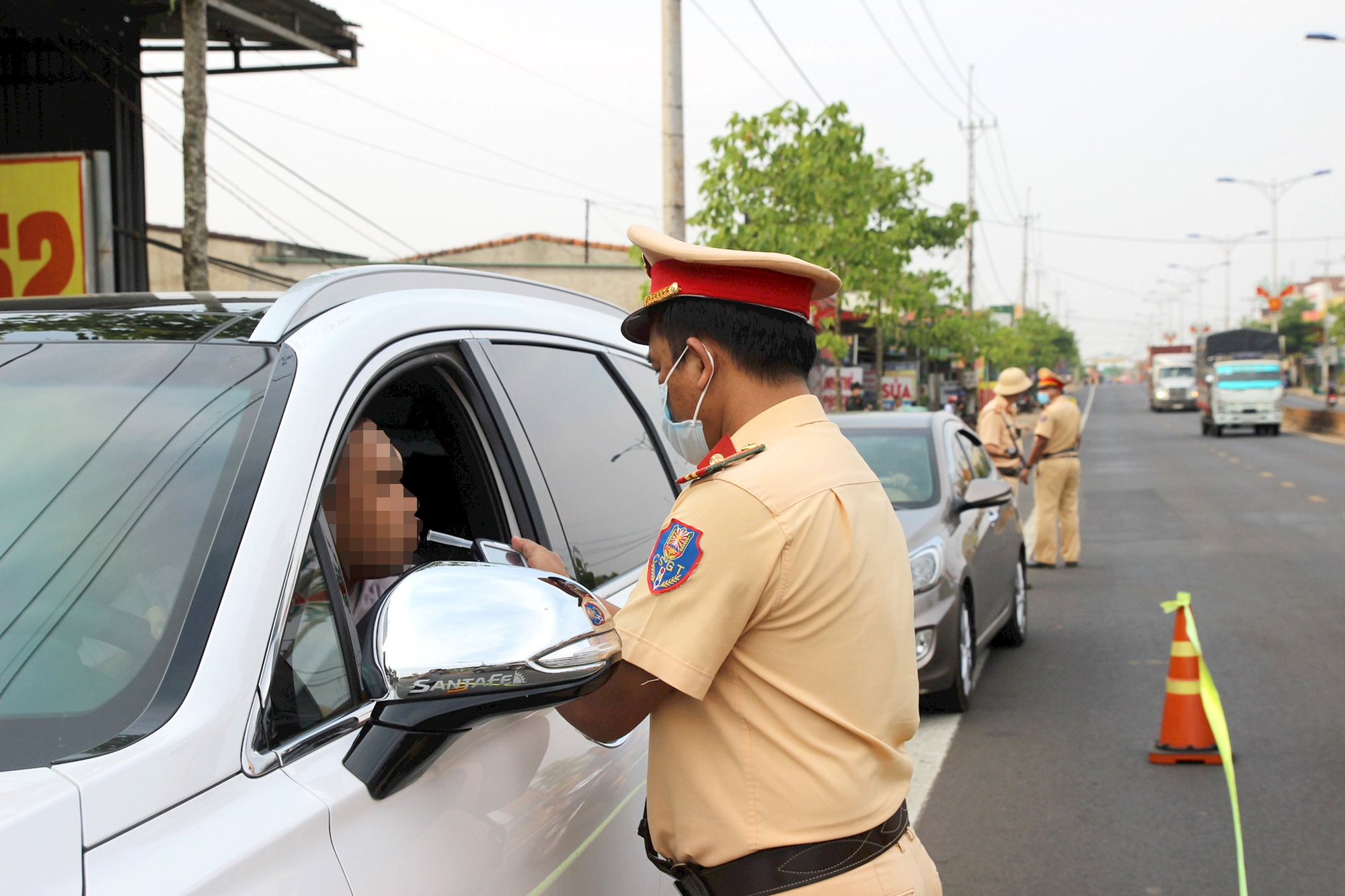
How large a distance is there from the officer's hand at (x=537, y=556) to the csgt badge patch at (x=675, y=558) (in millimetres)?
455

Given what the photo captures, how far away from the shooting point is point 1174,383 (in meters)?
63.2

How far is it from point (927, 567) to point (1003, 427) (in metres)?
6.42

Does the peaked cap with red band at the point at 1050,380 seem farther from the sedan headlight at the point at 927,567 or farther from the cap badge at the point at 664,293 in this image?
the cap badge at the point at 664,293

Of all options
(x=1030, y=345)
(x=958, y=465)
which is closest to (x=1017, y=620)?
(x=958, y=465)

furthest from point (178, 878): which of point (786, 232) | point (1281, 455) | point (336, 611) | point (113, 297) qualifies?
point (1281, 455)

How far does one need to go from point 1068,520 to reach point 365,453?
1161cm

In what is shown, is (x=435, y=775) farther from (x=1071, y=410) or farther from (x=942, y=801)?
(x=1071, y=410)

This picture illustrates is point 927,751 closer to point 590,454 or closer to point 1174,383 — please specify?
point 590,454

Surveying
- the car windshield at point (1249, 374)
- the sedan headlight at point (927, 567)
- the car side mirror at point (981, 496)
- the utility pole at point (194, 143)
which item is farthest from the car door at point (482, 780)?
the car windshield at point (1249, 374)

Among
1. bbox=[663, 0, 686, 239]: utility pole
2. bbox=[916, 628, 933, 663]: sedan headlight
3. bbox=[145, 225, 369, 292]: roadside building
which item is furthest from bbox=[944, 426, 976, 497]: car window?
bbox=[145, 225, 369, 292]: roadside building

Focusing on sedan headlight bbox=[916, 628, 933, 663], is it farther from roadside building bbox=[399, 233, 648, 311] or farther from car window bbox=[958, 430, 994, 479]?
roadside building bbox=[399, 233, 648, 311]

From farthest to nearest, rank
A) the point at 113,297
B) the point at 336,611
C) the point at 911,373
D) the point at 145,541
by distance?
1. the point at 911,373
2. the point at 113,297
3. the point at 336,611
4. the point at 145,541

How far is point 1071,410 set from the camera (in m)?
12.4

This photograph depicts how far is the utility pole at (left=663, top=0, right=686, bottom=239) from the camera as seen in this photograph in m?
12.8
